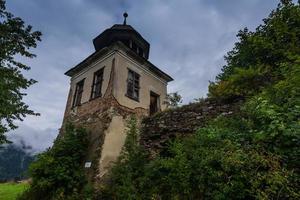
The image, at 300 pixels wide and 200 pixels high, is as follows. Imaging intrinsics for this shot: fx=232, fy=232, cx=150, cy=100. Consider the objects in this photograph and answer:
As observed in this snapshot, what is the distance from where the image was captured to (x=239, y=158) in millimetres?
4285

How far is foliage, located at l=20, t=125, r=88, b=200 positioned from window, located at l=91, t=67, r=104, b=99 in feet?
7.13

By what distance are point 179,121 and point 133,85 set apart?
3.20 m

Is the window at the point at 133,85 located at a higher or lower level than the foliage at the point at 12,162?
lower

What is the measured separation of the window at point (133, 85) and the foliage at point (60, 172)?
2921 mm

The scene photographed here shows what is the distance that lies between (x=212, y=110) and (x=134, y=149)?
3.06m

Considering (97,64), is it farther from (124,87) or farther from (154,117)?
(154,117)

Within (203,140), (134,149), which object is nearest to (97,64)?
(134,149)

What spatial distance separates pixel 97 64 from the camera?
433 inches

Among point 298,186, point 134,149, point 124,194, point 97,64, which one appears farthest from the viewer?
point 97,64

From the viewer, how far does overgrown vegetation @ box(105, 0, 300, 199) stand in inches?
159

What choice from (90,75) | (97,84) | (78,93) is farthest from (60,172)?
(90,75)

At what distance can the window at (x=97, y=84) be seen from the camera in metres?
10.4

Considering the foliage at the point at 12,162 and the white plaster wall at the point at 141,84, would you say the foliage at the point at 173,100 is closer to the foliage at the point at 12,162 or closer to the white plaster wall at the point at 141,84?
the white plaster wall at the point at 141,84

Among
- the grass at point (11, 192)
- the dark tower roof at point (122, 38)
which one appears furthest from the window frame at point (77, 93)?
the grass at point (11, 192)
